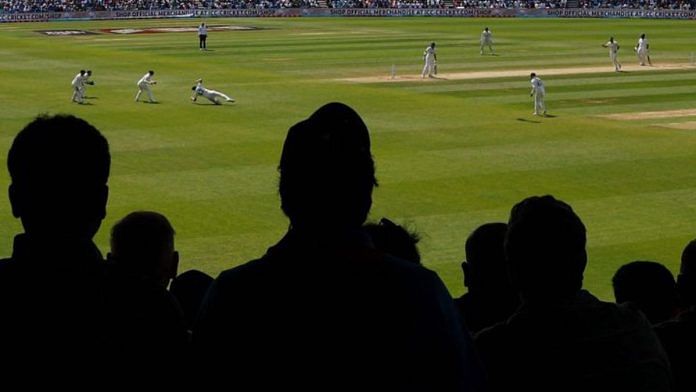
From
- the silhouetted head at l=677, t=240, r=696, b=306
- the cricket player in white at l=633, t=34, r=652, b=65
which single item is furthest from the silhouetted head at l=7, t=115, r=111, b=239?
the cricket player in white at l=633, t=34, r=652, b=65

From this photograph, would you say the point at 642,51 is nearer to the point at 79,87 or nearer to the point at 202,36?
the point at 202,36

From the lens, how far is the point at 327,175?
366 centimetres

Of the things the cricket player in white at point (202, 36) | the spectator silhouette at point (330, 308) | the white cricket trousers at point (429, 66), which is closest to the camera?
the spectator silhouette at point (330, 308)

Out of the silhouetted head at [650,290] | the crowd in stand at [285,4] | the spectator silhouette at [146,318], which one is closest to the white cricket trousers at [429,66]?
the silhouetted head at [650,290]

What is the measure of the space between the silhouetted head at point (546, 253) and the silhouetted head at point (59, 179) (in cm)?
139

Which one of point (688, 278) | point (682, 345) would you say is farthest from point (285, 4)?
point (682, 345)

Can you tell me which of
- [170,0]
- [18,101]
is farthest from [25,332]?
[170,0]

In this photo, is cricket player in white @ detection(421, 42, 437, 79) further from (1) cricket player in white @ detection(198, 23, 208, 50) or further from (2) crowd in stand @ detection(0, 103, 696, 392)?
(2) crowd in stand @ detection(0, 103, 696, 392)

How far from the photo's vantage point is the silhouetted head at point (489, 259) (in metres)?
5.59

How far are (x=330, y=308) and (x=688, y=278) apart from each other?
306cm

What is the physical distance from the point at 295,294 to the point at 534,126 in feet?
91.4

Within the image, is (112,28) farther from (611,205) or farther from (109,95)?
(611,205)

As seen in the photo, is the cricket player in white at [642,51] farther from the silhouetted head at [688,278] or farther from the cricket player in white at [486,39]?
the silhouetted head at [688,278]

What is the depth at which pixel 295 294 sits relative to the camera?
11.7ft
